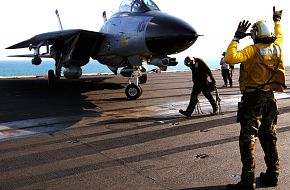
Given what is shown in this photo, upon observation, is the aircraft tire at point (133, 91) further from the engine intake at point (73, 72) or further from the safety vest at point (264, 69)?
the safety vest at point (264, 69)

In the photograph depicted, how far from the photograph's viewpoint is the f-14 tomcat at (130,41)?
Result: 453 inches

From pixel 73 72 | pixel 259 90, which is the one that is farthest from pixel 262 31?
pixel 73 72

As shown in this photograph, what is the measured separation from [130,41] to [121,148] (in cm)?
704

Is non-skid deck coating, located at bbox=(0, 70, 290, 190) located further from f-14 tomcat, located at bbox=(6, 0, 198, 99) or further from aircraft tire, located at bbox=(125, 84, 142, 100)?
f-14 tomcat, located at bbox=(6, 0, 198, 99)

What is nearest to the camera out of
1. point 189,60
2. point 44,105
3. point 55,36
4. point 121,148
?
point 121,148

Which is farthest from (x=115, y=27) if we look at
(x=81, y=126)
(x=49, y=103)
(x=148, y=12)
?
(x=81, y=126)

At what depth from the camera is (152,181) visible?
15.2 ft

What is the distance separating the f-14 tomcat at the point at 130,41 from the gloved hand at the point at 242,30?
6797 millimetres

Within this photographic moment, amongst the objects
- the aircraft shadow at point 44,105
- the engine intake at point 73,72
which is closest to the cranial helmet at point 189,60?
the aircraft shadow at point 44,105

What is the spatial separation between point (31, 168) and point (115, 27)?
934 centimetres

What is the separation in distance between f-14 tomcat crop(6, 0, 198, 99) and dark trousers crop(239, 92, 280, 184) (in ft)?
22.8

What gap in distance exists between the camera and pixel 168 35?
11.2 metres

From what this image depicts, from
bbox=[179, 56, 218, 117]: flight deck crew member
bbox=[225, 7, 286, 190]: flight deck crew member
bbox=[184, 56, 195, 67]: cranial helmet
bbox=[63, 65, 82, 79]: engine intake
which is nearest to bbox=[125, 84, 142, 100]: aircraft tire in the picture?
bbox=[63, 65, 82, 79]: engine intake

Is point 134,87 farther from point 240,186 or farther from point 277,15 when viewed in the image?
point 240,186
